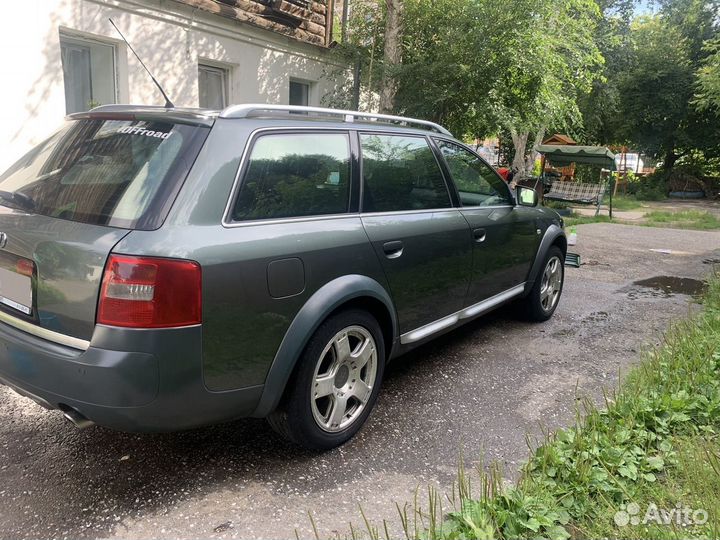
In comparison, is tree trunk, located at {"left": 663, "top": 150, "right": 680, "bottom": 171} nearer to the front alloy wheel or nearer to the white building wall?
the white building wall

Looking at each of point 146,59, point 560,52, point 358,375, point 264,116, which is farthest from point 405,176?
point 560,52

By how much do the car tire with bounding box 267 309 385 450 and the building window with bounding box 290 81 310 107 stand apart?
8456mm

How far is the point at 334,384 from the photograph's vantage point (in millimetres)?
2934

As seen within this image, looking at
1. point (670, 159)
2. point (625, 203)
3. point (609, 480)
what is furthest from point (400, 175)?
point (670, 159)

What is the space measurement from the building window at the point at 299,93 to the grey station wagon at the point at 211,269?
777 cm

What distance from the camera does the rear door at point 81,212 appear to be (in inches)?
89.6

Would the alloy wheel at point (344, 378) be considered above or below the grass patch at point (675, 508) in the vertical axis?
above

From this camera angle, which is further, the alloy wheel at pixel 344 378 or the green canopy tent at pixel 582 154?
the green canopy tent at pixel 582 154

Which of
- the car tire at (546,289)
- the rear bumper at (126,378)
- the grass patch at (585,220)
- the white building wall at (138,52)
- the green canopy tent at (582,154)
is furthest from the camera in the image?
the green canopy tent at (582,154)

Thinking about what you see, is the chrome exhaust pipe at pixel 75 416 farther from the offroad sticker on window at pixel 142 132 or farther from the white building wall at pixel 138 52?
the white building wall at pixel 138 52

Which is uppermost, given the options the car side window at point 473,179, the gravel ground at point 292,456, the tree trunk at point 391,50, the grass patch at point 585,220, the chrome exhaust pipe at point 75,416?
the tree trunk at point 391,50

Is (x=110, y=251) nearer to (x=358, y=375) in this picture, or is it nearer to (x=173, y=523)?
(x=173, y=523)

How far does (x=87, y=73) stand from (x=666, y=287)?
25.5ft

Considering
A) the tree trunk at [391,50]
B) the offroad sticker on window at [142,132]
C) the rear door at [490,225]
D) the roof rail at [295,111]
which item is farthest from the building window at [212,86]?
the offroad sticker on window at [142,132]
